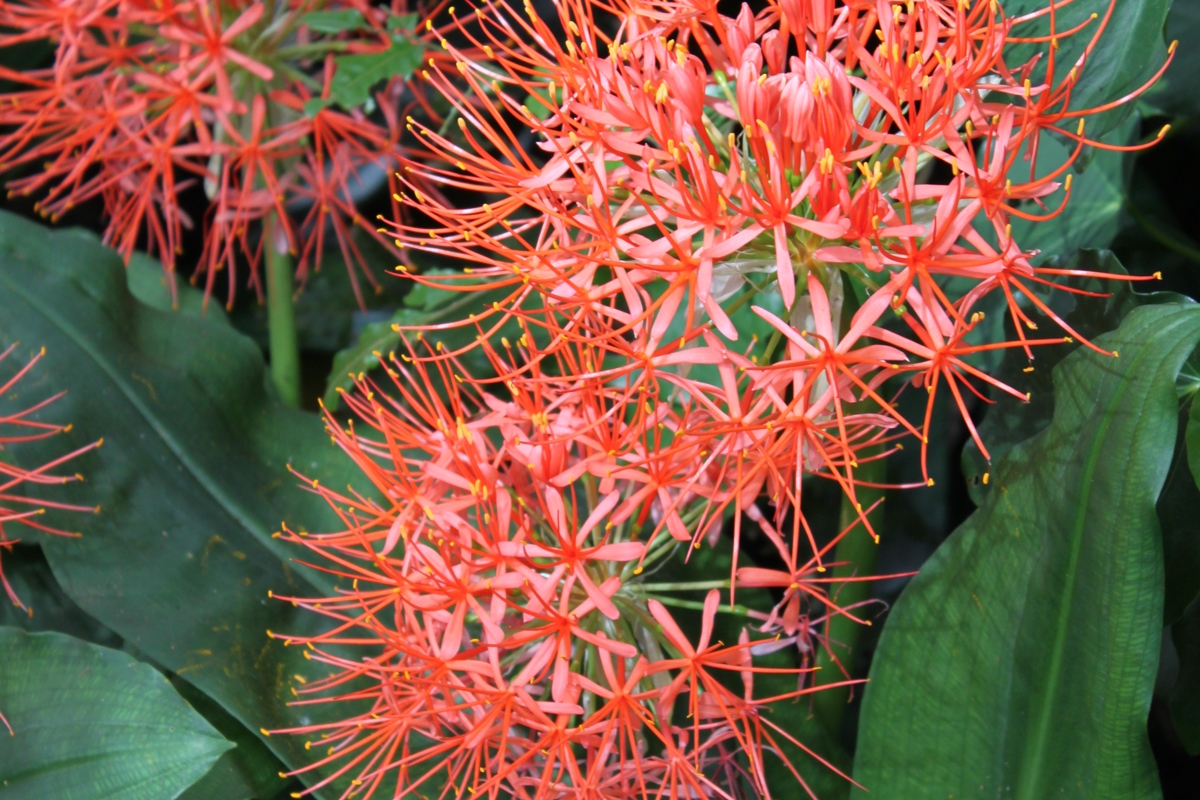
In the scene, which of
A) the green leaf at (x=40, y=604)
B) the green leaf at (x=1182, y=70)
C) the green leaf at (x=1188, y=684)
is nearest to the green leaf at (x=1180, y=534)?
the green leaf at (x=1188, y=684)

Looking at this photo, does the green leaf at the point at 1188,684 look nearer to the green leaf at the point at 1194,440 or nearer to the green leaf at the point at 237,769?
the green leaf at the point at 1194,440

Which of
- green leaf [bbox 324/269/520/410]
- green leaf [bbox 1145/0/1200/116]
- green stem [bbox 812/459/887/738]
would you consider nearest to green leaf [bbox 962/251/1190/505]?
green stem [bbox 812/459/887/738]

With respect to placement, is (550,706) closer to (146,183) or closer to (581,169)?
(581,169)

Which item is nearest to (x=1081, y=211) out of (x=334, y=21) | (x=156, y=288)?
(x=334, y=21)

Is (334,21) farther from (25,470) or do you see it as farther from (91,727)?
(91,727)

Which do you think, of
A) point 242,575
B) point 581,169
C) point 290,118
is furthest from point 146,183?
point 581,169

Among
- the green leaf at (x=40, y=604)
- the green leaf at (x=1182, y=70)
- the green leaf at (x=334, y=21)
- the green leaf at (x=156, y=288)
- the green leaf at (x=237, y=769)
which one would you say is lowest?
the green leaf at (x=237, y=769)

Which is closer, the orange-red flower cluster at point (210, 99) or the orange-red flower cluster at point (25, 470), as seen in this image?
the orange-red flower cluster at point (25, 470)
